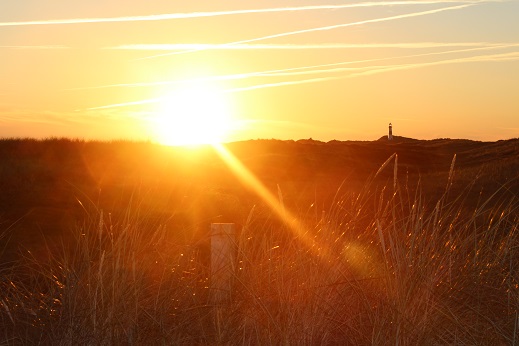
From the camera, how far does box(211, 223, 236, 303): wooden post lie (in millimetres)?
5102

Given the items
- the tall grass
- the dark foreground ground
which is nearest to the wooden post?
the tall grass

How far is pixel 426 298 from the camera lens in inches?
169

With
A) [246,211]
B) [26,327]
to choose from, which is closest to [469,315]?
[26,327]

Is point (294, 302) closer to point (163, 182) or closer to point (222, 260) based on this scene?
point (222, 260)

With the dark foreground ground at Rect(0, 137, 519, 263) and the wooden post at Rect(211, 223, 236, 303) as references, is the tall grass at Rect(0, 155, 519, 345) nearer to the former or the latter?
the wooden post at Rect(211, 223, 236, 303)

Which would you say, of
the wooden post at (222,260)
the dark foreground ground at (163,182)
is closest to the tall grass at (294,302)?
the wooden post at (222,260)

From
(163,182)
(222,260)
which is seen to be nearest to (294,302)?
(222,260)

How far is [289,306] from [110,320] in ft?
3.63

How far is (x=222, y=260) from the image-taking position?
17.6 ft

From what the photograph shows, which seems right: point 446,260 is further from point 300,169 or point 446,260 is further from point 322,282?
point 300,169

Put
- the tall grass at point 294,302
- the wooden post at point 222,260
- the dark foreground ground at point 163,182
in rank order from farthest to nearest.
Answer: the dark foreground ground at point 163,182, the wooden post at point 222,260, the tall grass at point 294,302

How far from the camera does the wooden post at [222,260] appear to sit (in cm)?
510

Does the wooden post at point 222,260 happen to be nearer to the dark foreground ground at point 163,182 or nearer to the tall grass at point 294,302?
the tall grass at point 294,302

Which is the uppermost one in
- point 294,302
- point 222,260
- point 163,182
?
point 163,182
